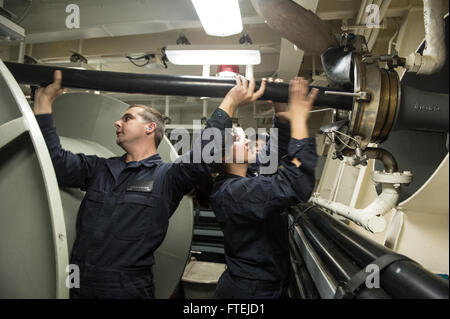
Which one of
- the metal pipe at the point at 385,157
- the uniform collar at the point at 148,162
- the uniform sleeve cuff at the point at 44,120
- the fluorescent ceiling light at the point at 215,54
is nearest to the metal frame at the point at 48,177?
the uniform sleeve cuff at the point at 44,120

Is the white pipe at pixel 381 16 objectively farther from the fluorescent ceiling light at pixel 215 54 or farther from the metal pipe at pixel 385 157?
the metal pipe at pixel 385 157

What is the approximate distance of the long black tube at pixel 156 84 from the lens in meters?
0.68

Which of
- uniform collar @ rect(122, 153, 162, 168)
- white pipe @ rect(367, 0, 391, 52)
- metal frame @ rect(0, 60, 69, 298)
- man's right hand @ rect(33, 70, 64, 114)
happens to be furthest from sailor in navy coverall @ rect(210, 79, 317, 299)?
white pipe @ rect(367, 0, 391, 52)

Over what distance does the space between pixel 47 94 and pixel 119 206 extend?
479 mm

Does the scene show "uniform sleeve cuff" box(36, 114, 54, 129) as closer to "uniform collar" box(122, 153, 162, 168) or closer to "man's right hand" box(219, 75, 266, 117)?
"uniform collar" box(122, 153, 162, 168)

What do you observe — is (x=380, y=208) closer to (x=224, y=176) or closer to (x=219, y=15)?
(x=224, y=176)

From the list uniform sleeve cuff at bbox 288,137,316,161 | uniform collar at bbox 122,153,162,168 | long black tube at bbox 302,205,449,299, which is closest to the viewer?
long black tube at bbox 302,205,449,299

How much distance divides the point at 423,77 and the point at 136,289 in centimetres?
112

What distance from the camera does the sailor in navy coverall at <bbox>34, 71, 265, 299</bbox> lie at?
922mm

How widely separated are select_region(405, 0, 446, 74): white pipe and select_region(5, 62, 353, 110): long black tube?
0.52ft

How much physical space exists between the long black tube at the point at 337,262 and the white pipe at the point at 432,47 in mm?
475

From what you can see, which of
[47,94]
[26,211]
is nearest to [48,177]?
[26,211]

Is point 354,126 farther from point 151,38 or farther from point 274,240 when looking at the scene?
point 151,38

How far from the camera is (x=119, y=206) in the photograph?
1014mm
